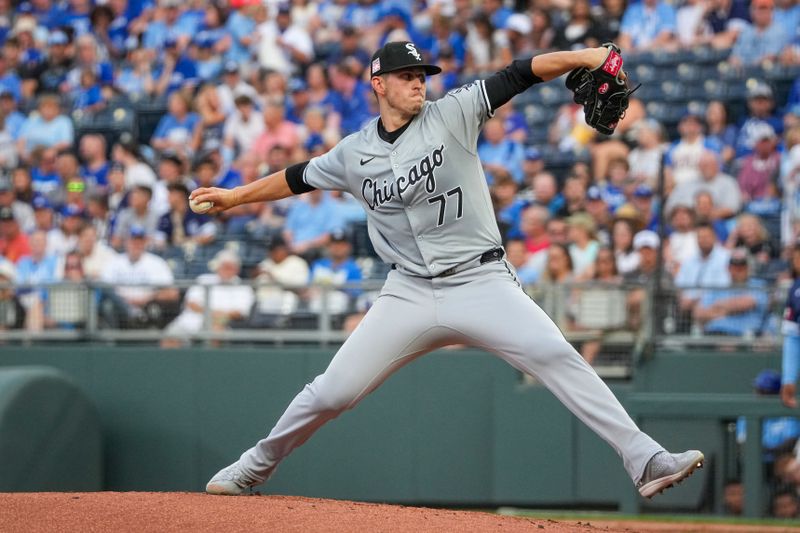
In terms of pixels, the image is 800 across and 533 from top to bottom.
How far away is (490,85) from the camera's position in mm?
4809

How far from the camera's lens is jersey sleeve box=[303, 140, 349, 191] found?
5133 millimetres

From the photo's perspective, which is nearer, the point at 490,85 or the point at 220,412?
the point at 490,85

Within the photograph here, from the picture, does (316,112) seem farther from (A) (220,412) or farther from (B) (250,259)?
(A) (220,412)

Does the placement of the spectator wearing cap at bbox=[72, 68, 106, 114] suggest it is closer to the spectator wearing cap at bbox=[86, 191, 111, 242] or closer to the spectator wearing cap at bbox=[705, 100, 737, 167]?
the spectator wearing cap at bbox=[86, 191, 111, 242]

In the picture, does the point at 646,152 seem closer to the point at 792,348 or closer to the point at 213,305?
the point at 792,348

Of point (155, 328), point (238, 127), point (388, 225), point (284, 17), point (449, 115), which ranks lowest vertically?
point (155, 328)

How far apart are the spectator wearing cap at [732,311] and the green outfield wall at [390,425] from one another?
185 mm

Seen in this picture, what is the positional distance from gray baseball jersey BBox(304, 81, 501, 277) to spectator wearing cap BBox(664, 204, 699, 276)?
4.10 m

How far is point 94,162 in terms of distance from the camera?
37.8ft

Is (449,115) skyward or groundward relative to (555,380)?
skyward

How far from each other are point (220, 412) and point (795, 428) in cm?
402

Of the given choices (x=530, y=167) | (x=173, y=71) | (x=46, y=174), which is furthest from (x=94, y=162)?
(x=530, y=167)

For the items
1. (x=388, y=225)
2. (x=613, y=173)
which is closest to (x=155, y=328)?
(x=613, y=173)

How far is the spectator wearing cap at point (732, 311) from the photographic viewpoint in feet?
26.3
